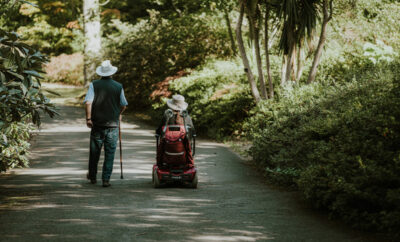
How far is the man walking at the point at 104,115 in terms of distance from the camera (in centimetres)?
815

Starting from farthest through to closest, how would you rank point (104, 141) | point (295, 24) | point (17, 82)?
point (295, 24)
point (104, 141)
point (17, 82)

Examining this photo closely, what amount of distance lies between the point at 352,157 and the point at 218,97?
29.8 ft

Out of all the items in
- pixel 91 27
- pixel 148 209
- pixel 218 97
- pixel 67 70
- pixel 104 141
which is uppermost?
pixel 91 27

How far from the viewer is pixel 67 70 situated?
35.2m

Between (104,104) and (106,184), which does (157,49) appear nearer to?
(104,104)

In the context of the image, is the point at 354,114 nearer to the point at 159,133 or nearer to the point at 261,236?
the point at 261,236

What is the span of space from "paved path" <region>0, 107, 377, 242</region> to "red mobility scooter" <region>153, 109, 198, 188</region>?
0.62 ft

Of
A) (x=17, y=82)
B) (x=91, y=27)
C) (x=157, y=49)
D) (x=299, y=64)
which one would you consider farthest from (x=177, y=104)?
(x=91, y=27)

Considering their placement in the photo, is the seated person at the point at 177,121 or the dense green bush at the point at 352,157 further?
the seated person at the point at 177,121

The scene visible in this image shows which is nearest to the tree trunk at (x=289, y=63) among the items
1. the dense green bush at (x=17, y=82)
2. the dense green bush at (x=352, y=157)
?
the dense green bush at (x=352, y=157)

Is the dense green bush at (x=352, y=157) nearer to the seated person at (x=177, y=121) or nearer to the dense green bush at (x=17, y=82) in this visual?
the seated person at (x=177, y=121)

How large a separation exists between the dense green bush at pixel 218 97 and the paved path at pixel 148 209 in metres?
3.74

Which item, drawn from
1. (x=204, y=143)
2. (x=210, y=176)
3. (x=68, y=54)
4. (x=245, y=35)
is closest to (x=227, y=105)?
(x=204, y=143)

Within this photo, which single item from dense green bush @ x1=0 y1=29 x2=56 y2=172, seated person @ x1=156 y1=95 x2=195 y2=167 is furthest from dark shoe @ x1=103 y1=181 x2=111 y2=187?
dense green bush @ x1=0 y1=29 x2=56 y2=172
